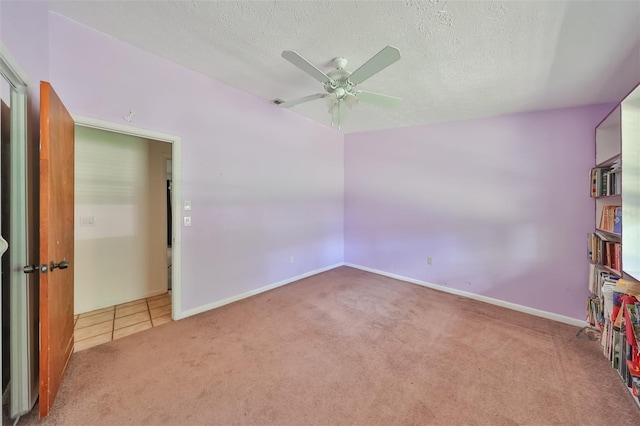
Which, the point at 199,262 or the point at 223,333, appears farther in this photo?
the point at 199,262

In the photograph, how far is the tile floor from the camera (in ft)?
7.62

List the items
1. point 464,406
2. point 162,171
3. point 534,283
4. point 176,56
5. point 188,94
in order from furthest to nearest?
point 162,171
point 534,283
point 188,94
point 176,56
point 464,406

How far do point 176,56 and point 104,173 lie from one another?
1.67 meters

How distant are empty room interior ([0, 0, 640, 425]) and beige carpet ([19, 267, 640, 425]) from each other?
0.02 meters

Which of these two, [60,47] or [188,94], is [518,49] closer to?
[188,94]

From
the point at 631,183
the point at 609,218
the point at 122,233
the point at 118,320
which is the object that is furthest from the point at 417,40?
the point at 118,320

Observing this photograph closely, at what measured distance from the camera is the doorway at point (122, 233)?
2.65 meters

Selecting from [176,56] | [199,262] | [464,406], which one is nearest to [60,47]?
[176,56]

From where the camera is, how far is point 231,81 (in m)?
2.78

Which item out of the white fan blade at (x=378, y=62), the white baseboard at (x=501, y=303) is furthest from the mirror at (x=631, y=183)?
the white fan blade at (x=378, y=62)

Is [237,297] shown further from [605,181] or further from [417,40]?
[605,181]

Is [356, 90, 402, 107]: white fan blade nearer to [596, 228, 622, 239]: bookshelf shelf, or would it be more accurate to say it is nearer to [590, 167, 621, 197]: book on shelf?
[590, 167, 621, 197]: book on shelf

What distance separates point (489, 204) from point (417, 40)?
2417 mm

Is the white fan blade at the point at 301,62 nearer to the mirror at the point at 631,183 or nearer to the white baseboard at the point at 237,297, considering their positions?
the mirror at the point at 631,183
